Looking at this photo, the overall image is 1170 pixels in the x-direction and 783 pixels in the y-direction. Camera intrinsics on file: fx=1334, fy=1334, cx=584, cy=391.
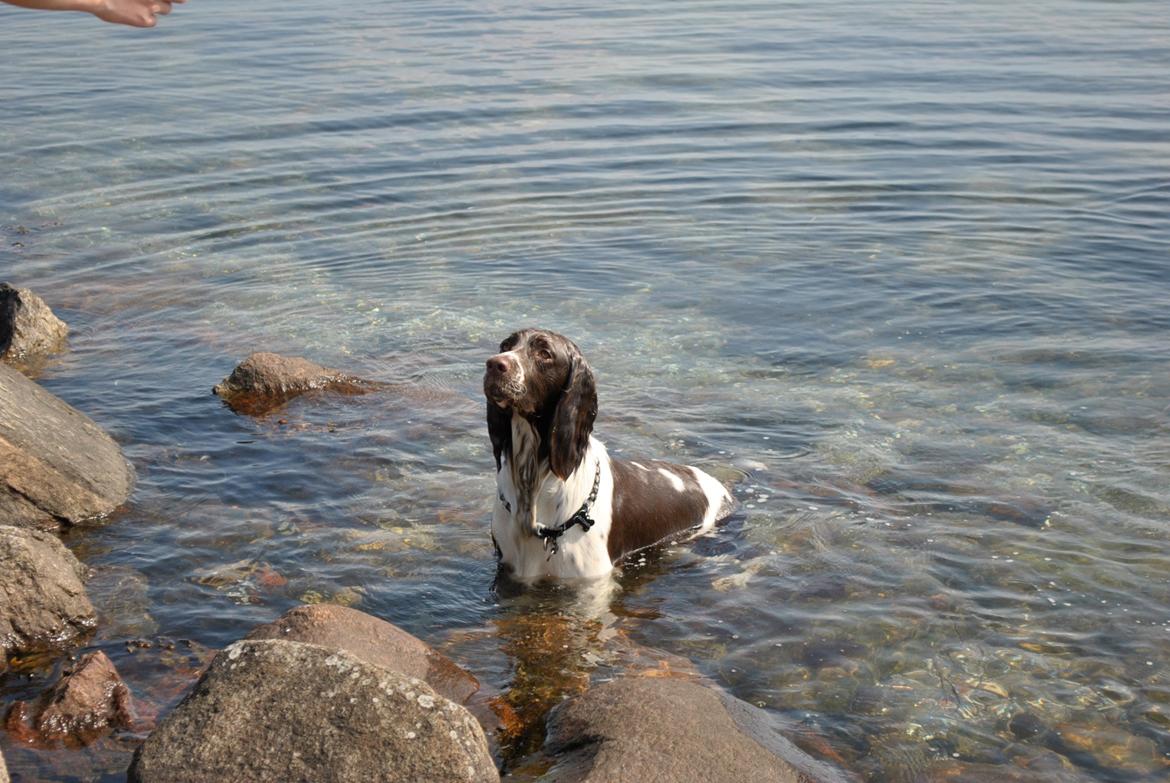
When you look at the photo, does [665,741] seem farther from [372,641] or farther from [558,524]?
[558,524]

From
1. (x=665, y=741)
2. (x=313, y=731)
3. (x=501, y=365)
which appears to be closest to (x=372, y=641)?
(x=313, y=731)

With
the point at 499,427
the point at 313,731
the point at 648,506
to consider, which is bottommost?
the point at 648,506

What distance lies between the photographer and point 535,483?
25.0ft

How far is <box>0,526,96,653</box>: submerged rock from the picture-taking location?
670 centimetres

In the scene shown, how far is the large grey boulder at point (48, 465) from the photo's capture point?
321 inches

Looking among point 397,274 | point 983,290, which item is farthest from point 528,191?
point 983,290

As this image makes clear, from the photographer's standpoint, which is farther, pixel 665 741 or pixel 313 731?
pixel 665 741

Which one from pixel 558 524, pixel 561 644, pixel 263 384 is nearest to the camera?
pixel 561 644

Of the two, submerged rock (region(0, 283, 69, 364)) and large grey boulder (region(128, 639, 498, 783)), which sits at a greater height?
large grey boulder (region(128, 639, 498, 783))

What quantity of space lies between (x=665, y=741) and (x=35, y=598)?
11.2 feet

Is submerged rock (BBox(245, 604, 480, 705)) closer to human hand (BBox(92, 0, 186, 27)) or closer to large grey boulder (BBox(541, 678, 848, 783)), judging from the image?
large grey boulder (BBox(541, 678, 848, 783))

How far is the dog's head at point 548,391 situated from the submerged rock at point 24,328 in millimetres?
6085

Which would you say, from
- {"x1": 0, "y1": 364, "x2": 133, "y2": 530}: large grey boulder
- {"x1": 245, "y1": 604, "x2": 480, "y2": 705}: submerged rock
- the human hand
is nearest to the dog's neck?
{"x1": 245, "y1": 604, "x2": 480, "y2": 705}: submerged rock

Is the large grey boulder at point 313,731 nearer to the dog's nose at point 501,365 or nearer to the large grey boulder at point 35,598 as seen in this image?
the large grey boulder at point 35,598
